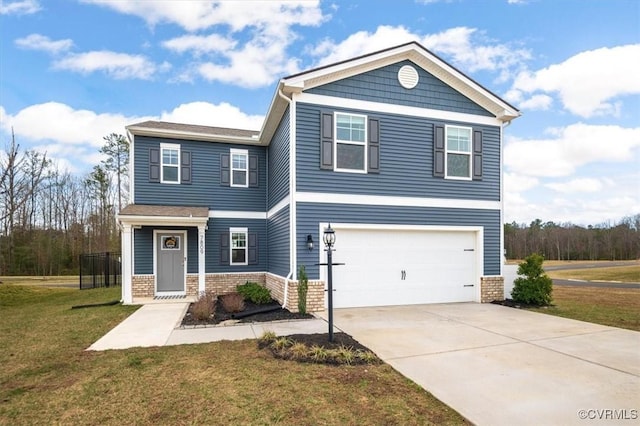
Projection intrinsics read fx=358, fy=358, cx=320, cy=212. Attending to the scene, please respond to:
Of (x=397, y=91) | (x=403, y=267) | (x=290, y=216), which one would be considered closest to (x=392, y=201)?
(x=403, y=267)

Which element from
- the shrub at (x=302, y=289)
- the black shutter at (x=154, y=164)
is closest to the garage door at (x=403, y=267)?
the shrub at (x=302, y=289)

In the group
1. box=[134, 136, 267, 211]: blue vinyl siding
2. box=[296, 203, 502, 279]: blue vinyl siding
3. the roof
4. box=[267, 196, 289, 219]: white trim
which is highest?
the roof

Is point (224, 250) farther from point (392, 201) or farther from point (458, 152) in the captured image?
point (458, 152)

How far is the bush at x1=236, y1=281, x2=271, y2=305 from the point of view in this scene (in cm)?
1061

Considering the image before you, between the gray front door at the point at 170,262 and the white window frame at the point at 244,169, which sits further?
the white window frame at the point at 244,169

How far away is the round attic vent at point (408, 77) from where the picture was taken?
10219mm

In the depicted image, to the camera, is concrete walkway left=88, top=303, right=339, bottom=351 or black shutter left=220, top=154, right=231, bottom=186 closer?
concrete walkway left=88, top=303, right=339, bottom=351

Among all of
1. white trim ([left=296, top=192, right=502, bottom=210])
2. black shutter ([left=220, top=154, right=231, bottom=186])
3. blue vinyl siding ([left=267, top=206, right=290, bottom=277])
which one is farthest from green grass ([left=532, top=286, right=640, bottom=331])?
black shutter ([left=220, top=154, right=231, bottom=186])

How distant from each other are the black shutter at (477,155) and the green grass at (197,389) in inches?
304

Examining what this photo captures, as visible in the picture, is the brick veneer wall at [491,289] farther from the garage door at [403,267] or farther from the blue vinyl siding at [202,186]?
the blue vinyl siding at [202,186]

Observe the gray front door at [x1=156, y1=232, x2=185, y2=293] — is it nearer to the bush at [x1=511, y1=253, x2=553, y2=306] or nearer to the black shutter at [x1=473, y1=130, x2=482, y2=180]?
the black shutter at [x1=473, y1=130, x2=482, y2=180]

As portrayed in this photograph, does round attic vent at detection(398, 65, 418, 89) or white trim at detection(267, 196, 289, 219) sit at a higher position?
round attic vent at detection(398, 65, 418, 89)

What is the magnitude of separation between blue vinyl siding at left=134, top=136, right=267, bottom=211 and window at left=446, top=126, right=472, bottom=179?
637 cm

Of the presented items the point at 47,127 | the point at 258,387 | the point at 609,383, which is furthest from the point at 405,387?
the point at 47,127
